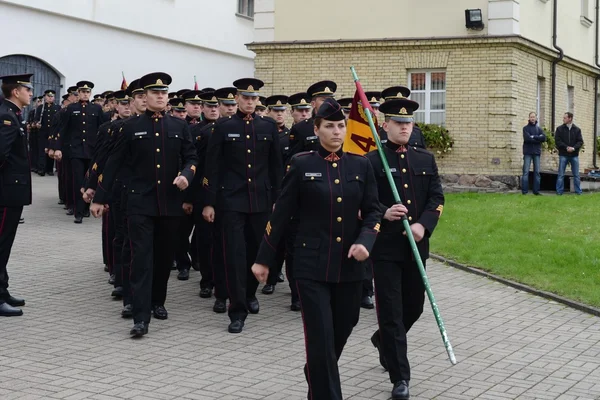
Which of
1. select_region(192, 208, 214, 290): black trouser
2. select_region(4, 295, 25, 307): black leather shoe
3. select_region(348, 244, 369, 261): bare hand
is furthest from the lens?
select_region(192, 208, 214, 290): black trouser

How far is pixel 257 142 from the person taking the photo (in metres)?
9.55

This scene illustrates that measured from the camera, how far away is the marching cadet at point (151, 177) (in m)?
8.91

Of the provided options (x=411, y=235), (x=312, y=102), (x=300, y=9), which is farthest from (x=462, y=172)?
(x=411, y=235)

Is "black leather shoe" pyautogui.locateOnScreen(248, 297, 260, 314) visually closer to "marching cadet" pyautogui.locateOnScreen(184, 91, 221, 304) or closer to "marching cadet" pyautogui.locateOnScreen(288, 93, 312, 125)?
"marching cadet" pyautogui.locateOnScreen(184, 91, 221, 304)

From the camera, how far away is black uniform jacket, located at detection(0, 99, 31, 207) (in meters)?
9.53

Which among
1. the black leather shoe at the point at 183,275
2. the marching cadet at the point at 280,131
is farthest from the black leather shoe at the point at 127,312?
the black leather shoe at the point at 183,275

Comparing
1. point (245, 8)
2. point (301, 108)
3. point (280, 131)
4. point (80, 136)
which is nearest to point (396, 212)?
Result: point (301, 108)

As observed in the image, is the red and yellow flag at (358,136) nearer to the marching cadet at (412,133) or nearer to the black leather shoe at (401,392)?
the marching cadet at (412,133)

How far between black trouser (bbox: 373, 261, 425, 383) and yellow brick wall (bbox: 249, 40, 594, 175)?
52.0ft

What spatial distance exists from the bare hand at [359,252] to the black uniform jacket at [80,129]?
11.8 m

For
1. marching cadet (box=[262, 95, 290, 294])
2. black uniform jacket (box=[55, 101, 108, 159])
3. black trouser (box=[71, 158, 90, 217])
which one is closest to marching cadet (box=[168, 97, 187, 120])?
marching cadet (box=[262, 95, 290, 294])

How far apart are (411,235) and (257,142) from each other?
2.97 metres

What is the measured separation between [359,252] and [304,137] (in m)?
4.24

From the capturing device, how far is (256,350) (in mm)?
8297
